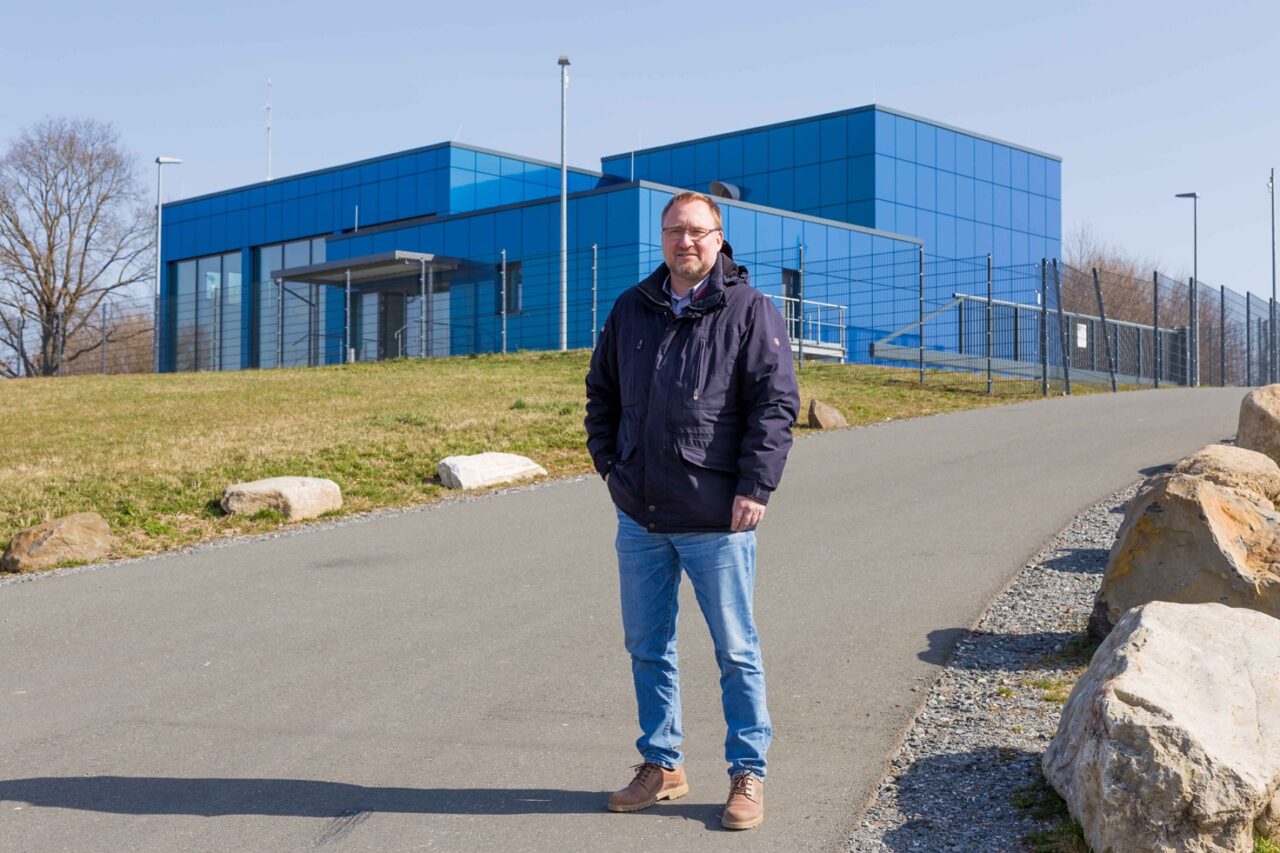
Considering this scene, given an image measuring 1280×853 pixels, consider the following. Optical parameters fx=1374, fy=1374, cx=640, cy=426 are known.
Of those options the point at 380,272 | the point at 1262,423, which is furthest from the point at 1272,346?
the point at 380,272

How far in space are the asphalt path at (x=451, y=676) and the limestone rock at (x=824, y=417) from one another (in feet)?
16.5

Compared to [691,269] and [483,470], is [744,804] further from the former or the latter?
[483,470]

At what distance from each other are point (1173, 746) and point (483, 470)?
378 inches

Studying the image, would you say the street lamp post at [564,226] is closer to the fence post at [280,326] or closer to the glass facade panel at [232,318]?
the fence post at [280,326]

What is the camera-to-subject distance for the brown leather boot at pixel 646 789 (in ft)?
15.0

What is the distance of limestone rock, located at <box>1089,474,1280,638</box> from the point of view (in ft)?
19.1

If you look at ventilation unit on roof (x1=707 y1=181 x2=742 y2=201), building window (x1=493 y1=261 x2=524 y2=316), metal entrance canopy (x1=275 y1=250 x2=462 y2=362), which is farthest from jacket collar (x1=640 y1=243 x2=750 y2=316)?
ventilation unit on roof (x1=707 y1=181 x2=742 y2=201)

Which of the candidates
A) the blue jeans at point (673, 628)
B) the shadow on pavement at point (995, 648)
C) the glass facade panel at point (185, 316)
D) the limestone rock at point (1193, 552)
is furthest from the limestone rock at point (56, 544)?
the glass facade panel at point (185, 316)

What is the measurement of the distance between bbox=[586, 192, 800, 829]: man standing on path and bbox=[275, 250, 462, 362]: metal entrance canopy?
97.6 feet

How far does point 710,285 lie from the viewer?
4.54m

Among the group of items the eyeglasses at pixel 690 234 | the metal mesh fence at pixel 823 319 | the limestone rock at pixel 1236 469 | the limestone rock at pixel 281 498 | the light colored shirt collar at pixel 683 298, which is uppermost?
the metal mesh fence at pixel 823 319

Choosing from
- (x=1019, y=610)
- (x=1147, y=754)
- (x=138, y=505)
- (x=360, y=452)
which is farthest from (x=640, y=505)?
(x=360, y=452)

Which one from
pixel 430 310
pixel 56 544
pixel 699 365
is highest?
pixel 430 310

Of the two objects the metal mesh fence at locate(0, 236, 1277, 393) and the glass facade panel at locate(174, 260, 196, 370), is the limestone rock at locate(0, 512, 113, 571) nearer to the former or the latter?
the metal mesh fence at locate(0, 236, 1277, 393)
